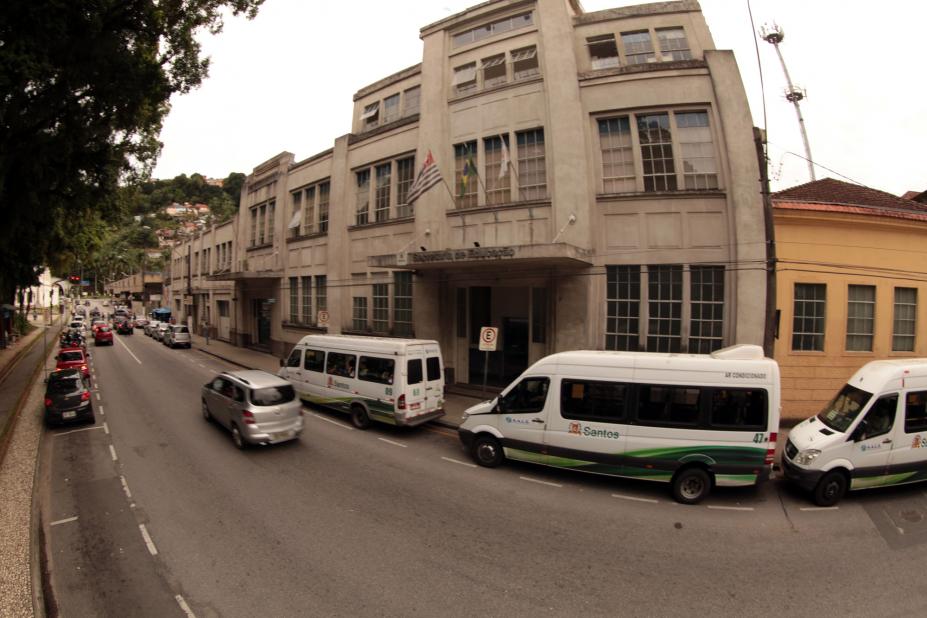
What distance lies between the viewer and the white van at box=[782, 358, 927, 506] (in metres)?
7.42

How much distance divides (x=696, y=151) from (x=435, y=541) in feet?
46.6

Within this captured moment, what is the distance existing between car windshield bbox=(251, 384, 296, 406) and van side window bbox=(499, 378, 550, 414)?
219 inches

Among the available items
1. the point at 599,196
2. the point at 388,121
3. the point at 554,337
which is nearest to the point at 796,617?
the point at 554,337

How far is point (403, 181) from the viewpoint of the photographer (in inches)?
750

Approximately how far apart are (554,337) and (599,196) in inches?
209

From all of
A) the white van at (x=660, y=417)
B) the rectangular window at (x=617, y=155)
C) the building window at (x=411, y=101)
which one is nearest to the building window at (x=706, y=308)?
the rectangular window at (x=617, y=155)

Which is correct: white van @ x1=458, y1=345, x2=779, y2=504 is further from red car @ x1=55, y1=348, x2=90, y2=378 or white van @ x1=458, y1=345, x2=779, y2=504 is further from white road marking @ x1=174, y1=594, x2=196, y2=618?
red car @ x1=55, y1=348, x2=90, y2=378

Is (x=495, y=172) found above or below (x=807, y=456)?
above

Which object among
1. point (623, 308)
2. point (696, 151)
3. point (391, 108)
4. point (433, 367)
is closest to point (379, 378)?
point (433, 367)

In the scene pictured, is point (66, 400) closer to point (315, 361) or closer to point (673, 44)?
point (315, 361)

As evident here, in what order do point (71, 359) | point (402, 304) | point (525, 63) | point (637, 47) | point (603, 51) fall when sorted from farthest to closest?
point (402, 304)
point (71, 359)
point (525, 63)
point (603, 51)
point (637, 47)

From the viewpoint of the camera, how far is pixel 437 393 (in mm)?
11984

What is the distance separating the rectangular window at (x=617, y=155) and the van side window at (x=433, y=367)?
341 inches

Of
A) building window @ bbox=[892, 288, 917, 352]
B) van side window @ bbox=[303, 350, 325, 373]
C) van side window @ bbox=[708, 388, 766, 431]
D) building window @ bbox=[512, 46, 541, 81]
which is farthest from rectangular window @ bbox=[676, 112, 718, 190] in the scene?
van side window @ bbox=[303, 350, 325, 373]
